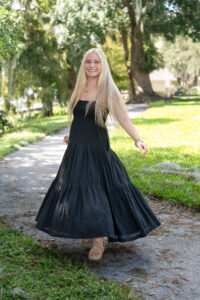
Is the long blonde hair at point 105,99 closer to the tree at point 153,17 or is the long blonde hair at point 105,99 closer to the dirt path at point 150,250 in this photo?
the dirt path at point 150,250

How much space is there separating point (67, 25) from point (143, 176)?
18321 millimetres

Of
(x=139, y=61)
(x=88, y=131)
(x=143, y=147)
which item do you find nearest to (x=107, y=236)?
(x=143, y=147)

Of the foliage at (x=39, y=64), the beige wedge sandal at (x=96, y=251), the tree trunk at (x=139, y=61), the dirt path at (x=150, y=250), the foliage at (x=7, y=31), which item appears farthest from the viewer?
the tree trunk at (x=139, y=61)

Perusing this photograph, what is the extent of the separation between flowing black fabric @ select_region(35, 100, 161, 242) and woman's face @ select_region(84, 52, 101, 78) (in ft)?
0.88

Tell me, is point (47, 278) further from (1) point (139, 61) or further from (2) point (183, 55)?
(2) point (183, 55)

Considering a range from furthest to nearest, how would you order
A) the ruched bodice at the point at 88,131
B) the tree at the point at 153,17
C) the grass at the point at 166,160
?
the tree at the point at 153,17, the grass at the point at 166,160, the ruched bodice at the point at 88,131

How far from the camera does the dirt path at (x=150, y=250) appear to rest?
3070 millimetres

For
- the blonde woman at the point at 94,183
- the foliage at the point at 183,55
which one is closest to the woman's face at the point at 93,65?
the blonde woman at the point at 94,183

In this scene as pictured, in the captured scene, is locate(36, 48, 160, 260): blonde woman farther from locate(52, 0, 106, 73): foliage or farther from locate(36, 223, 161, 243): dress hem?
locate(52, 0, 106, 73): foliage

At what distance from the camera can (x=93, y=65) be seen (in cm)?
369

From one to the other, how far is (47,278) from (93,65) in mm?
1838

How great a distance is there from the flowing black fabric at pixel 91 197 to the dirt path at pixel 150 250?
26 cm

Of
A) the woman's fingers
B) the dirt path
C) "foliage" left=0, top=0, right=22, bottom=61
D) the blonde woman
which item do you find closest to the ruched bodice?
the blonde woman

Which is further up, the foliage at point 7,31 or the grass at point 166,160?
the foliage at point 7,31
